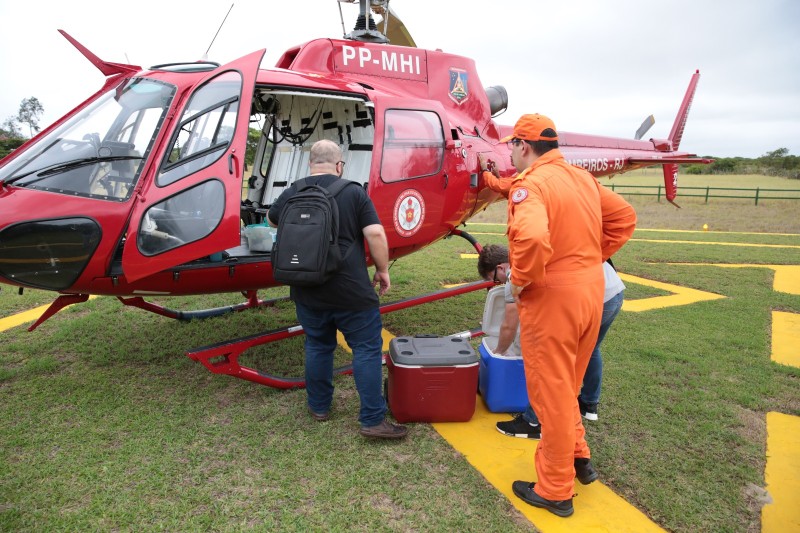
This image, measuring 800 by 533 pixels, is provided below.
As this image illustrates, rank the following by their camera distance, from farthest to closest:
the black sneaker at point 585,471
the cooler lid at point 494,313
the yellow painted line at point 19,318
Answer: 1. the yellow painted line at point 19,318
2. the cooler lid at point 494,313
3. the black sneaker at point 585,471

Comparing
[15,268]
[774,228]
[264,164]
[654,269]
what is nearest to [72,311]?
[264,164]

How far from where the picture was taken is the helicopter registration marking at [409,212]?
4.45 meters

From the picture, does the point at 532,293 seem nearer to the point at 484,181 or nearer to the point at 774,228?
the point at 484,181

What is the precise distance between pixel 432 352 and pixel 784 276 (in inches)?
312

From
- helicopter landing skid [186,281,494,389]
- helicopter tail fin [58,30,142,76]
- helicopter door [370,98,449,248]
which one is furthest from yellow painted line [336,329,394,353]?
helicopter tail fin [58,30,142,76]

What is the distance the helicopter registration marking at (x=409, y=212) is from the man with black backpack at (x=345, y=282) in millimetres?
1210

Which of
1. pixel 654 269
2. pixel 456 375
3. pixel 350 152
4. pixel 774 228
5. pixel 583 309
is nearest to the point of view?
pixel 583 309

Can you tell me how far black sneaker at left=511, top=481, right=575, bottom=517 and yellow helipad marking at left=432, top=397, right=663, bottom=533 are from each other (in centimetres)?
3

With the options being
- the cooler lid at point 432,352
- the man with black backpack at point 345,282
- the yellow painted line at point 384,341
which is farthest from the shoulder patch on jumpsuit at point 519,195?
the yellow painted line at point 384,341

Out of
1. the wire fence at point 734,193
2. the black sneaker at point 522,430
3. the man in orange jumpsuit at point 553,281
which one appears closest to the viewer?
the man in orange jumpsuit at point 553,281

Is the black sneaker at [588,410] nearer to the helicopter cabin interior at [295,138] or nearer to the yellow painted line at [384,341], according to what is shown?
the yellow painted line at [384,341]

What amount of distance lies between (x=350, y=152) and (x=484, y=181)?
143 centimetres

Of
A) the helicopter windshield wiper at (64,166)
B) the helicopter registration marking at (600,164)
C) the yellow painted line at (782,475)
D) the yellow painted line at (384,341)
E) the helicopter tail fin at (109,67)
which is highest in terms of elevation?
the helicopter tail fin at (109,67)

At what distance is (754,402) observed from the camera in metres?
3.86
